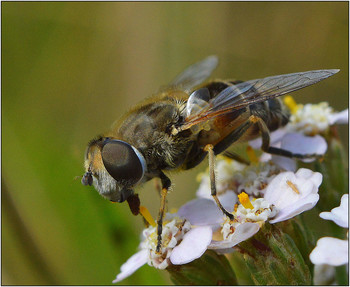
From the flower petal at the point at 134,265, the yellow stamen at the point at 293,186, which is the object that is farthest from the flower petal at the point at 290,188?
the flower petal at the point at 134,265

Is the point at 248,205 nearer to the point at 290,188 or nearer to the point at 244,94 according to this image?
the point at 290,188

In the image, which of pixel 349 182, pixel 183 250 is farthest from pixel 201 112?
pixel 349 182

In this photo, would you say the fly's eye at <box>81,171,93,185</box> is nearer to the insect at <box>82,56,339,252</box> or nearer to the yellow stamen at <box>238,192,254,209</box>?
the insect at <box>82,56,339,252</box>

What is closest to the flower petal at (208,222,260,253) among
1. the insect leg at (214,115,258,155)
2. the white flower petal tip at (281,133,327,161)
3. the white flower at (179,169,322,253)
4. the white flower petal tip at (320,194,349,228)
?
the white flower at (179,169,322,253)

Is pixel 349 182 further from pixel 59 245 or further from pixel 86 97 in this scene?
pixel 86 97

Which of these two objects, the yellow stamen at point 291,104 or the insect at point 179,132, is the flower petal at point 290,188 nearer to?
the insect at point 179,132

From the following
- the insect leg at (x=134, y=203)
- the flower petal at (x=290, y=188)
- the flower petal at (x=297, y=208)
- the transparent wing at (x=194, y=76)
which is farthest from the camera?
the transparent wing at (x=194, y=76)

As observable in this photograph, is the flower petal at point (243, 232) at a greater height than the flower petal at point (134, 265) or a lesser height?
greater
